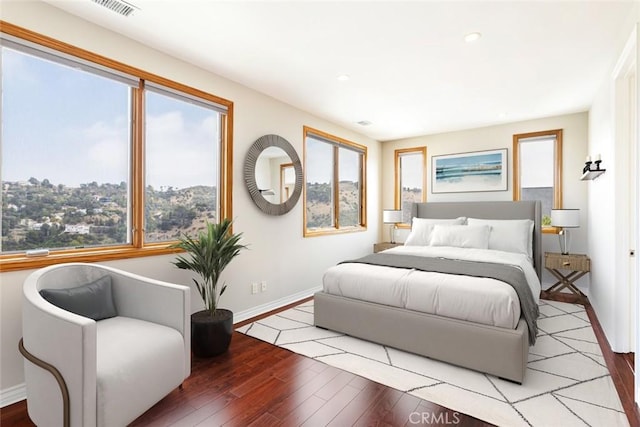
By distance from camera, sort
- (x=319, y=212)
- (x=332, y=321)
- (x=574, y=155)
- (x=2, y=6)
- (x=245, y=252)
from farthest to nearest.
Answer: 1. (x=319, y=212)
2. (x=574, y=155)
3. (x=245, y=252)
4. (x=332, y=321)
5. (x=2, y=6)

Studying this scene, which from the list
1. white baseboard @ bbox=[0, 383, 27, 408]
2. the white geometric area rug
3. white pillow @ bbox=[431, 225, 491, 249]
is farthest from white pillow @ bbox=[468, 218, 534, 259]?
white baseboard @ bbox=[0, 383, 27, 408]

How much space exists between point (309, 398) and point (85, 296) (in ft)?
5.21

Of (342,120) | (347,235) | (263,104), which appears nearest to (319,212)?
(347,235)

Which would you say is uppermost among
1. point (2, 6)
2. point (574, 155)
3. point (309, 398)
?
point (2, 6)

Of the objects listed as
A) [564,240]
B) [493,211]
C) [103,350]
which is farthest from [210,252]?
[564,240]

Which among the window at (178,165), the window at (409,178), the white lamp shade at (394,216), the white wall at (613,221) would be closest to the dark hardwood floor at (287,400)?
the white wall at (613,221)

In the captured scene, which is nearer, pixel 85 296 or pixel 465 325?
pixel 85 296

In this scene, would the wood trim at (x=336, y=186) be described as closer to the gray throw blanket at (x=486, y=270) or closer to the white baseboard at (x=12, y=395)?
the gray throw blanket at (x=486, y=270)

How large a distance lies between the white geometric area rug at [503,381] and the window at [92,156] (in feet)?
4.83

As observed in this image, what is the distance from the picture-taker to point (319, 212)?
16.1ft

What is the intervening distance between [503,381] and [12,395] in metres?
3.27

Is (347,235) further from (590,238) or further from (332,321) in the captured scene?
(590,238)

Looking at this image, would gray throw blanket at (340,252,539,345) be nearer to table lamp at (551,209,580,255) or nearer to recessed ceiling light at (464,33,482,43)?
table lamp at (551,209,580,255)

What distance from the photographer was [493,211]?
16.0 ft
